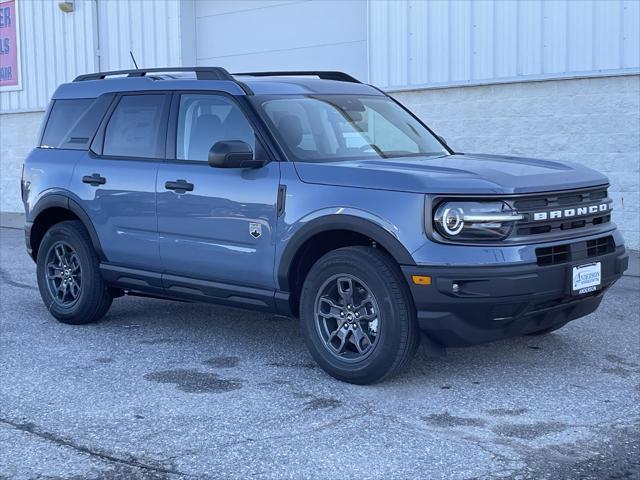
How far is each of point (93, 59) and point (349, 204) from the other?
1234cm

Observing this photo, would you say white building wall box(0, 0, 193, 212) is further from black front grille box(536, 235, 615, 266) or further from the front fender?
black front grille box(536, 235, 615, 266)

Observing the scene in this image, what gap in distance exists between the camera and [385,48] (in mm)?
12609

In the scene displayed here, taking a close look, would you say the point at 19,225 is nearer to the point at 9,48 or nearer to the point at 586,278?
the point at 9,48

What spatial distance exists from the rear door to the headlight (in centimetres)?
224

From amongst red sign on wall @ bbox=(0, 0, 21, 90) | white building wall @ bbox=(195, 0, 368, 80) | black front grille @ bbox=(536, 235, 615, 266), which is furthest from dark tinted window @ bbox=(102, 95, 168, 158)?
red sign on wall @ bbox=(0, 0, 21, 90)

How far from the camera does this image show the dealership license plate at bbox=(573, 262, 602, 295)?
5.42 meters

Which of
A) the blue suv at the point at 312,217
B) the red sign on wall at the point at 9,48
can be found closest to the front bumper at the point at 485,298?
the blue suv at the point at 312,217

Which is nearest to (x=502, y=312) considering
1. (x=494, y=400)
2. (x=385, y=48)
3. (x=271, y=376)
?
(x=494, y=400)

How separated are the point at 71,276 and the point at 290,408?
9.42 ft

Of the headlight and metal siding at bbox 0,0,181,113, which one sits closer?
the headlight

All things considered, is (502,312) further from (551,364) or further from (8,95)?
(8,95)

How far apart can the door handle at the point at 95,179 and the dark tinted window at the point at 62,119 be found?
599 millimetres

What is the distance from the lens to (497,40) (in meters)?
11.4

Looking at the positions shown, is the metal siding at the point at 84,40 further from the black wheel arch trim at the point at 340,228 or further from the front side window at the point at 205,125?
the black wheel arch trim at the point at 340,228
